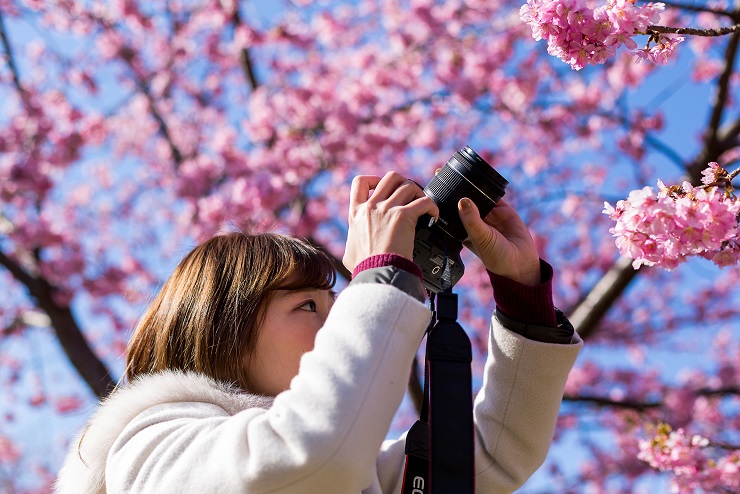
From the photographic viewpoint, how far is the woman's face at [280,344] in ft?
4.27

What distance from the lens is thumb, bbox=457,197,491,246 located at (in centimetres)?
122

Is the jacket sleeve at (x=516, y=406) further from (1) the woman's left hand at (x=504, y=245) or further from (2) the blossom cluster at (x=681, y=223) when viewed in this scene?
(2) the blossom cluster at (x=681, y=223)

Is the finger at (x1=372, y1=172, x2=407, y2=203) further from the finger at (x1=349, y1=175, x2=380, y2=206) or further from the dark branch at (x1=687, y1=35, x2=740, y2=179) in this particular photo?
the dark branch at (x1=687, y1=35, x2=740, y2=179)

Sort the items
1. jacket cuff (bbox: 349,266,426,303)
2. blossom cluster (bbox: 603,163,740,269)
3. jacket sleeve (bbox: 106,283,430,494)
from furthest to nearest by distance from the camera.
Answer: blossom cluster (bbox: 603,163,740,269)
jacket cuff (bbox: 349,266,426,303)
jacket sleeve (bbox: 106,283,430,494)

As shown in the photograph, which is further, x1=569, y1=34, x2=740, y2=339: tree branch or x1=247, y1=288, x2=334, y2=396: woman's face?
x1=569, y1=34, x2=740, y2=339: tree branch

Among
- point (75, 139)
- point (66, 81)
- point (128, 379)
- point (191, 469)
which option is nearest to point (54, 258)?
point (75, 139)

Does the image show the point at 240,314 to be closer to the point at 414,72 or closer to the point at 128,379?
the point at 128,379

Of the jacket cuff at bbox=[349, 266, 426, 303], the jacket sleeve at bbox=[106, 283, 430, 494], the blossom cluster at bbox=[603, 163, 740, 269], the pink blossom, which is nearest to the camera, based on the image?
the jacket sleeve at bbox=[106, 283, 430, 494]

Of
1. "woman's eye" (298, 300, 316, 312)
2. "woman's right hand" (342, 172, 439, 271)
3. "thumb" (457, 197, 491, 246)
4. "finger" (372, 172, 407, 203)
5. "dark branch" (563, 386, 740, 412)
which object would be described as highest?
"finger" (372, 172, 407, 203)

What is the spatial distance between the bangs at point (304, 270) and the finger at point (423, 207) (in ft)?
0.95

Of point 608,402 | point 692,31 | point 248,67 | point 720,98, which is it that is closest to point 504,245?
point 692,31

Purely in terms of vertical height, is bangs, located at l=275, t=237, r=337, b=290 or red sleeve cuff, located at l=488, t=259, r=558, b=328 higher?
bangs, located at l=275, t=237, r=337, b=290

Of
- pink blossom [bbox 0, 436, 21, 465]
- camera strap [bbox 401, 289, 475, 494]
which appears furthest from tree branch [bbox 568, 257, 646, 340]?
pink blossom [bbox 0, 436, 21, 465]

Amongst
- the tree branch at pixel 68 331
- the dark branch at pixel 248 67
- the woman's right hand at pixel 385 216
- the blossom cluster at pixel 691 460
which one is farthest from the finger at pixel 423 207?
A: the dark branch at pixel 248 67
